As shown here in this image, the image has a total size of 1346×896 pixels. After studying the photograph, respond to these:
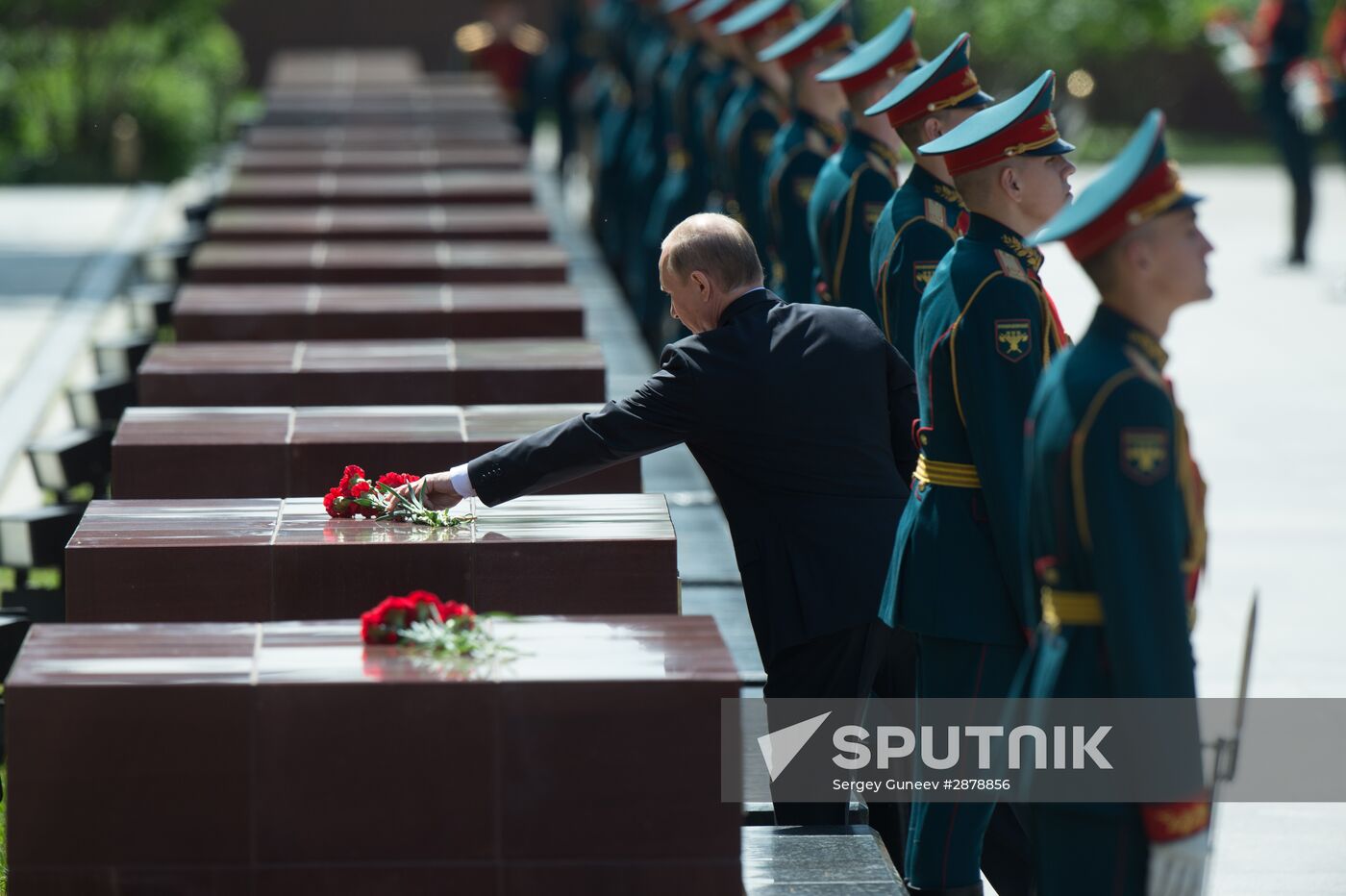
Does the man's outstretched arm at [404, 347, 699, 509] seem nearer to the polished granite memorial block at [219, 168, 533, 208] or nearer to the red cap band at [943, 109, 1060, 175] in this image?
the red cap band at [943, 109, 1060, 175]

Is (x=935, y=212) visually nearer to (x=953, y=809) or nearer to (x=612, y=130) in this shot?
(x=953, y=809)

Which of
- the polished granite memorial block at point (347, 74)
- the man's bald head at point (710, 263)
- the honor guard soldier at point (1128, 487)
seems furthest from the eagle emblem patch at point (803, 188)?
the polished granite memorial block at point (347, 74)

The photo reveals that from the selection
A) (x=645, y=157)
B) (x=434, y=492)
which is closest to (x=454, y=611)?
(x=434, y=492)

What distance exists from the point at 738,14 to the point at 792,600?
523 centimetres

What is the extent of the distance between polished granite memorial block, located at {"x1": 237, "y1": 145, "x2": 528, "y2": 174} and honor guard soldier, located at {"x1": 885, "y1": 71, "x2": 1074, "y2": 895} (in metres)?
7.94

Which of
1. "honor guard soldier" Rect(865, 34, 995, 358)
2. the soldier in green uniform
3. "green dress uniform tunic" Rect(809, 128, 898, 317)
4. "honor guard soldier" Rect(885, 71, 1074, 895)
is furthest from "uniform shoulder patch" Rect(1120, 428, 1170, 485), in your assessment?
the soldier in green uniform

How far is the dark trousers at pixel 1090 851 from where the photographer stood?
3090 millimetres

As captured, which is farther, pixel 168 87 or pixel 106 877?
pixel 168 87

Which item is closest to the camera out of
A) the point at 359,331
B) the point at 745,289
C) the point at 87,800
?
the point at 87,800

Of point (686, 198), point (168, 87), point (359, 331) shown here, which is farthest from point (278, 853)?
point (168, 87)

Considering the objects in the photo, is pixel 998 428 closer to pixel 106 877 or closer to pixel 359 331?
pixel 106 877

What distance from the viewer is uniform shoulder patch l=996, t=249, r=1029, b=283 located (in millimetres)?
3957

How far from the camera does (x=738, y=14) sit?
9055 millimetres

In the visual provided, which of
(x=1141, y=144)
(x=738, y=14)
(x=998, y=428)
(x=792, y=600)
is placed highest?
(x=738, y=14)
